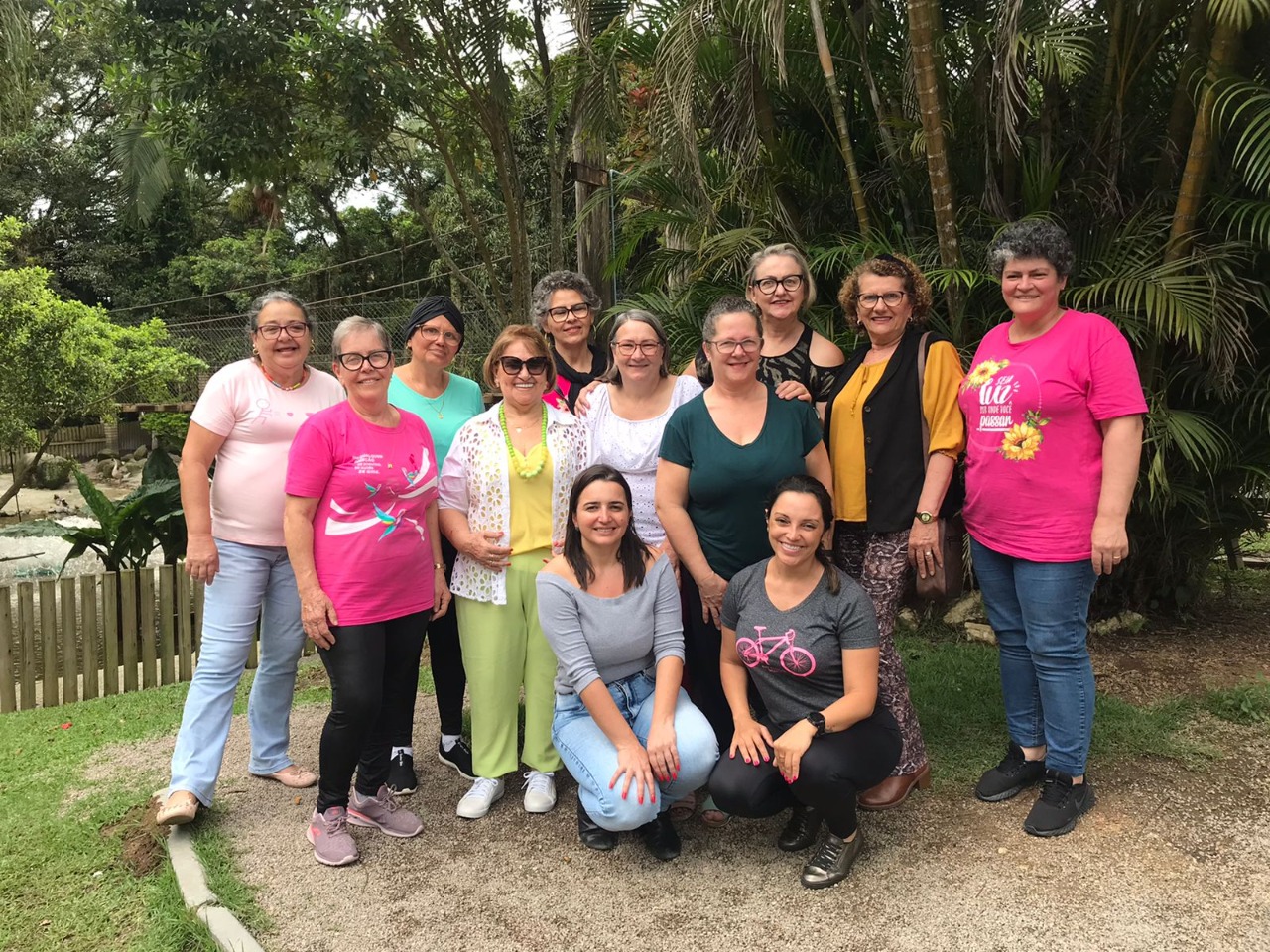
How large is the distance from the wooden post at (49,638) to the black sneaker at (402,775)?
9.88 ft

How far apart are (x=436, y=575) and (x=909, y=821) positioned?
202 cm

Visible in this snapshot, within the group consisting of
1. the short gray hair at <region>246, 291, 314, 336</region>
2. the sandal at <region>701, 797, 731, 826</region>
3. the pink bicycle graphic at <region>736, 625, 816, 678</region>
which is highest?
the short gray hair at <region>246, 291, 314, 336</region>

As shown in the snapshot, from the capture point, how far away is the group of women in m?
3.03

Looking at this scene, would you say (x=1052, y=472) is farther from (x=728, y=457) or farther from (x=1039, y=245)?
(x=728, y=457)

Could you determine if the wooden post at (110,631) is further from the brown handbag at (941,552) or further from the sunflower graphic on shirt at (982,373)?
the sunflower graphic on shirt at (982,373)

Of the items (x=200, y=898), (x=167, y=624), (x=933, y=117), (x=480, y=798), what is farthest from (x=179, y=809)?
(x=933, y=117)

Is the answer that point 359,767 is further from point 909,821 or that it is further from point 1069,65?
point 1069,65

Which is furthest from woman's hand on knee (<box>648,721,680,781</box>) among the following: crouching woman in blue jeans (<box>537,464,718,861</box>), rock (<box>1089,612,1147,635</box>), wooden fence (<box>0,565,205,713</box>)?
wooden fence (<box>0,565,205,713</box>)

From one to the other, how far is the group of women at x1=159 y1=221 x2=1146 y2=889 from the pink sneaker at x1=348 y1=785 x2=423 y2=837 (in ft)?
0.04

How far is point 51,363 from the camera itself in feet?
33.4

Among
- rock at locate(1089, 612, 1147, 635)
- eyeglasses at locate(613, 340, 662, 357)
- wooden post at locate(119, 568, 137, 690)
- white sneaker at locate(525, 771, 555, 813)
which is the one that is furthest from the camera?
rock at locate(1089, 612, 1147, 635)

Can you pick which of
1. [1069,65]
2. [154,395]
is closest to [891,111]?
[1069,65]

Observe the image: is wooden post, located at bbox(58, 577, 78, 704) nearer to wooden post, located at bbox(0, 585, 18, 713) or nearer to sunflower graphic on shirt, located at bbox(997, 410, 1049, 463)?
wooden post, located at bbox(0, 585, 18, 713)

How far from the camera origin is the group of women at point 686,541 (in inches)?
119
